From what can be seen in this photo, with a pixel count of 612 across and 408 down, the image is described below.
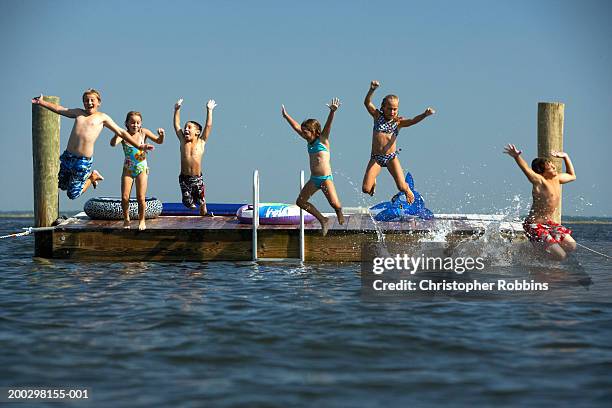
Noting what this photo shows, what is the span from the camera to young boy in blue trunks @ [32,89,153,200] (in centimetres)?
1370

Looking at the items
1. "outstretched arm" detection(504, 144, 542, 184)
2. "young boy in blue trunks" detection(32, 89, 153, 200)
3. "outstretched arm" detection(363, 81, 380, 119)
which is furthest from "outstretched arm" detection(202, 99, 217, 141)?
"outstretched arm" detection(504, 144, 542, 184)

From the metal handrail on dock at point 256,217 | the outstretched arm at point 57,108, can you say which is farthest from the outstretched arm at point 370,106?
the outstretched arm at point 57,108

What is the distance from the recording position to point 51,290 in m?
11.8

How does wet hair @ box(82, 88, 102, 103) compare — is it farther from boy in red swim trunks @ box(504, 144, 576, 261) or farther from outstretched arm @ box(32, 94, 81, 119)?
boy in red swim trunks @ box(504, 144, 576, 261)

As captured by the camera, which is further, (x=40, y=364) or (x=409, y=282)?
(x=409, y=282)

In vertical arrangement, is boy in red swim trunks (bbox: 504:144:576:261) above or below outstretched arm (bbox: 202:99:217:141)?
below

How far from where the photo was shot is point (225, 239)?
14.6 meters

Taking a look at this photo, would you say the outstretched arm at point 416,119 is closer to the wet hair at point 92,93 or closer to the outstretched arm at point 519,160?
the outstretched arm at point 519,160

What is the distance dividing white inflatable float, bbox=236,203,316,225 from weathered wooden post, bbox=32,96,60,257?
11.7ft

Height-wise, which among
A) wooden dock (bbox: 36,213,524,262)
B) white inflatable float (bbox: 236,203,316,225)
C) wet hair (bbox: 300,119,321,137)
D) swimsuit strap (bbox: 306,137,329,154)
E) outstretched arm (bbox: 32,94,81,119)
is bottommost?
wooden dock (bbox: 36,213,524,262)

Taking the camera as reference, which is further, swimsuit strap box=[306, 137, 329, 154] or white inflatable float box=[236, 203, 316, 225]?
white inflatable float box=[236, 203, 316, 225]

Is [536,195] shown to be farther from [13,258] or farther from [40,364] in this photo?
[13,258]

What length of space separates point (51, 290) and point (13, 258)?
17.2 feet

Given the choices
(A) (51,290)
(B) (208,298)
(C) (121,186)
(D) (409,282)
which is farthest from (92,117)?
(D) (409,282)
